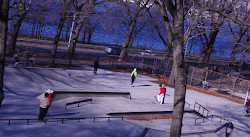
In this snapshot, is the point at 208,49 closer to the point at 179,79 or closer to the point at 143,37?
the point at 179,79

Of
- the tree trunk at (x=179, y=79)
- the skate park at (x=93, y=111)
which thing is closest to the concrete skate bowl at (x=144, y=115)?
the skate park at (x=93, y=111)

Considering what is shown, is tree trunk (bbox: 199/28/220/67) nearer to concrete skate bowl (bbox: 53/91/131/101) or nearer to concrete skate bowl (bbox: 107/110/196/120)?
concrete skate bowl (bbox: 53/91/131/101)

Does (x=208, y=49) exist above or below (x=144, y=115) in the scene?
above

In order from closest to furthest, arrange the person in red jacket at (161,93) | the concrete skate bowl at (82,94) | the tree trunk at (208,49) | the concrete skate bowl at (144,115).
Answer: the concrete skate bowl at (144,115) → the concrete skate bowl at (82,94) → the person in red jacket at (161,93) → the tree trunk at (208,49)

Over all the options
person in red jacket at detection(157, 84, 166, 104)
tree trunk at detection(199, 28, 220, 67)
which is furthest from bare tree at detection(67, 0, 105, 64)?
tree trunk at detection(199, 28, 220, 67)

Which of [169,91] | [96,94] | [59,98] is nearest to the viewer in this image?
[59,98]

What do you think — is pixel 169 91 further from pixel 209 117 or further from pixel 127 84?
pixel 209 117

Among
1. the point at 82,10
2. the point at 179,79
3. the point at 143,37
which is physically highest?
the point at 143,37

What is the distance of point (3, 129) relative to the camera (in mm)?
8234

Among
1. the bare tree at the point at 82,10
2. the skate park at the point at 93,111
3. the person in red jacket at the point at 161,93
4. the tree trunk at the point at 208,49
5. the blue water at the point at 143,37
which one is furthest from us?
the tree trunk at the point at 208,49

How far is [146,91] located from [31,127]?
1181cm

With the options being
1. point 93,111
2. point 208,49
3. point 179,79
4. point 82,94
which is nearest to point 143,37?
point 208,49

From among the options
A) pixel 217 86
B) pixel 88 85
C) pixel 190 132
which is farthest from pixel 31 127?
pixel 217 86

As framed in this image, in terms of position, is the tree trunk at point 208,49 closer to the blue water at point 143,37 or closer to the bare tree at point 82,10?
the blue water at point 143,37
